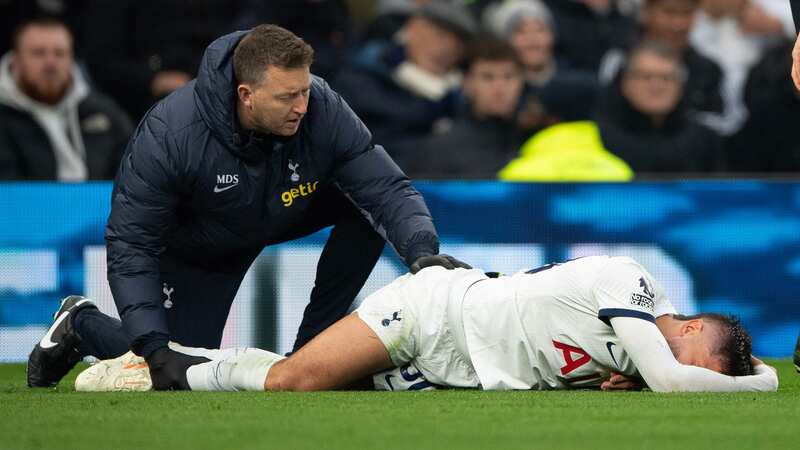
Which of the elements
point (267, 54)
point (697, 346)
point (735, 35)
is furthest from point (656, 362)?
point (735, 35)

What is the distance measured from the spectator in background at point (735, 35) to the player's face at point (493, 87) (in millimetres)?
1549

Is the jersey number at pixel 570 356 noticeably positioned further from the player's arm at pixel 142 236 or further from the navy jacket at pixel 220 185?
the player's arm at pixel 142 236

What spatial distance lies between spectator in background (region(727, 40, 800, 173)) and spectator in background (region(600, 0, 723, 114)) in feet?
0.89

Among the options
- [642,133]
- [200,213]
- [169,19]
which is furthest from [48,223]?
[642,133]

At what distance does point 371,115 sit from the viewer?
34.3 ft

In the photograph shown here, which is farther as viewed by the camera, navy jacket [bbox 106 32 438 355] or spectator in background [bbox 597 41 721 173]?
spectator in background [bbox 597 41 721 173]

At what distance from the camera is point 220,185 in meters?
6.21

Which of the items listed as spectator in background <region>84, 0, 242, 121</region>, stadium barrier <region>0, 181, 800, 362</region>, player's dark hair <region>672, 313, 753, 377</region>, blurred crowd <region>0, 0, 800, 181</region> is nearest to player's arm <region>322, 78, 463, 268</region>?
player's dark hair <region>672, 313, 753, 377</region>

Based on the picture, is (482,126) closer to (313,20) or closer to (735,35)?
(313,20)

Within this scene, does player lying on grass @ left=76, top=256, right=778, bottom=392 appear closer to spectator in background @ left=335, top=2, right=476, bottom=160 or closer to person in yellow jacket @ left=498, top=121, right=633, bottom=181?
spectator in background @ left=335, top=2, right=476, bottom=160

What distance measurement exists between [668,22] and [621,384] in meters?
5.89

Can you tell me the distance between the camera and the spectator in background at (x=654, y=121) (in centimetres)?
1084

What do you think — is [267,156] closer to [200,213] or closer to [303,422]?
[200,213]

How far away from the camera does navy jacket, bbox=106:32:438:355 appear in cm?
A: 598
